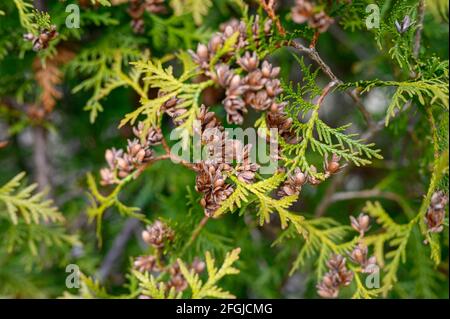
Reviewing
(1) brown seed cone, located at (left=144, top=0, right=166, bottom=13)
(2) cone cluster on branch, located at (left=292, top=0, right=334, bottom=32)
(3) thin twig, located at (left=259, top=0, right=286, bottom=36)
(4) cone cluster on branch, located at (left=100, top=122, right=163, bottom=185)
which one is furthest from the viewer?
(1) brown seed cone, located at (left=144, top=0, right=166, bottom=13)

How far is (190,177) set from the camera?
1666 millimetres

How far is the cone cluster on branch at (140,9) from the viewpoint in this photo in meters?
1.36

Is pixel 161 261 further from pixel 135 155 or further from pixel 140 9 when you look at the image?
pixel 140 9

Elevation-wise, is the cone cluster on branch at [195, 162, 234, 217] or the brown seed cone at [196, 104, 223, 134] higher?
the brown seed cone at [196, 104, 223, 134]

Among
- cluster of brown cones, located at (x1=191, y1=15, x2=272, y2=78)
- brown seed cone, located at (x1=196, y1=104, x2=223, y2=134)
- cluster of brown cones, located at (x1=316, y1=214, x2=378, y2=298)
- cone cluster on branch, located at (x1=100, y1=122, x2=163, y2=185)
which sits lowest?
cluster of brown cones, located at (x1=316, y1=214, x2=378, y2=298)

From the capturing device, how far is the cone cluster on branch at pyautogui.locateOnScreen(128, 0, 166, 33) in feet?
4.46

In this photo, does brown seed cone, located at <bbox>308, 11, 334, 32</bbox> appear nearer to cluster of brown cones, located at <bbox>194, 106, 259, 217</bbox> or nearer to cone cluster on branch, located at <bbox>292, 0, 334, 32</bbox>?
cone cluster on branch, located at <bbox>292, 0, 334, 32</bbox>

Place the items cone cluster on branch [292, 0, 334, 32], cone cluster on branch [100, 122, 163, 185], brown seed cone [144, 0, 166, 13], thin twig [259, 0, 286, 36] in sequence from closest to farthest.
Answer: cone cluster on branch [292, 0, 334, 32] → thin twig [259, 0, 286, 36] → cone cluster on branch [100, 122, 163, 185] → brown seed cone [144, 0, 166, 13]

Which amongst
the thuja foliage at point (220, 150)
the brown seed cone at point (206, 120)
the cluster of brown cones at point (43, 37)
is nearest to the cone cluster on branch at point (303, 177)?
the thuja foliage at point (220, 150)

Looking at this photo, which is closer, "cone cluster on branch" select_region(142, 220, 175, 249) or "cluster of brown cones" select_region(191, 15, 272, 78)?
"cluster of brown cones" select_region(191, 15, 272, 78)

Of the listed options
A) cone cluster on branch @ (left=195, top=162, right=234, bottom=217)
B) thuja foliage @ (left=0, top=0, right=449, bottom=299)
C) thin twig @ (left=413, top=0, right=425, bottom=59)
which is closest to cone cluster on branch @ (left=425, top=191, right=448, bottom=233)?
thuja foliage @ (left=0, top=0, right=449, bottom=299)
